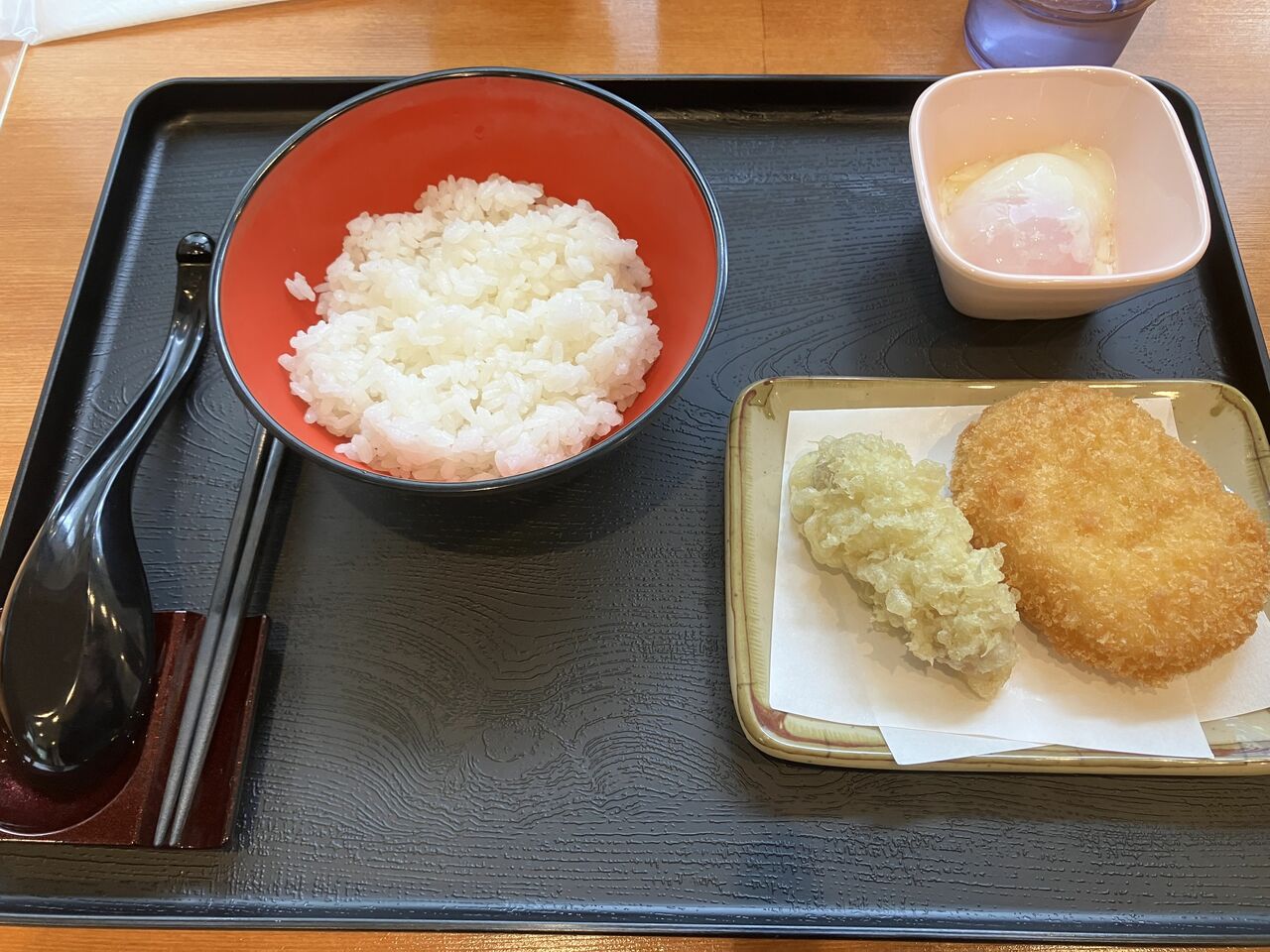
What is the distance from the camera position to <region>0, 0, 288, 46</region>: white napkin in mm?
2141

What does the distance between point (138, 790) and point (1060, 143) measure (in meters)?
2.10

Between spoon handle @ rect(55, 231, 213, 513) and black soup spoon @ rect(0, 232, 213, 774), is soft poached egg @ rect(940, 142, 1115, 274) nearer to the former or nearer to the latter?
spoon handle @ rect(55, 231, 213, 513)

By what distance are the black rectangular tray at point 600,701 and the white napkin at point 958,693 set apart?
8 cm

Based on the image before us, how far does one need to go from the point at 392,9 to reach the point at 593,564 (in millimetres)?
1643

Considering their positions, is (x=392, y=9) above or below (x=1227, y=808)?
above

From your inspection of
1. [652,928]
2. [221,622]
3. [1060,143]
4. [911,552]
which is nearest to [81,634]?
[221,622]

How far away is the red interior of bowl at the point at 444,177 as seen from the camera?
55.9 inches

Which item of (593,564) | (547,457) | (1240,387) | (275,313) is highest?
(275,313)

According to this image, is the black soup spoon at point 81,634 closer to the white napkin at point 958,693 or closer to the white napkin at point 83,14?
the white napkin at point 958,693

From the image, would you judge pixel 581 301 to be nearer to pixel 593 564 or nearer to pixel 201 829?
pixel 593 564

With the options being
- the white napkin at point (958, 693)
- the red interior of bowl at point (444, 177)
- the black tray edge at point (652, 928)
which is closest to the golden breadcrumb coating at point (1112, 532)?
the white napkin at point (958, 693)

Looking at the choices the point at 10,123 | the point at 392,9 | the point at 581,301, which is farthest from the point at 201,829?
the point at 392,9

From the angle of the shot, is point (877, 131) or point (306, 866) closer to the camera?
point (306, 866)

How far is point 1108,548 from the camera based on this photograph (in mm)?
1359
